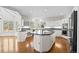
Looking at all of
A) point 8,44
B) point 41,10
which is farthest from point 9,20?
point 41,10

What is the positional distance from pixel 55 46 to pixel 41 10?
701 mm

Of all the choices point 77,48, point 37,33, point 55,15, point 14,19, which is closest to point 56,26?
point 55,15

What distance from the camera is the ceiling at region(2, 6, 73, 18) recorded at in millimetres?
2127

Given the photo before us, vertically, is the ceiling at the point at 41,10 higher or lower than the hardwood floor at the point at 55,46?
higher

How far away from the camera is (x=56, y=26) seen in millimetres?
2125

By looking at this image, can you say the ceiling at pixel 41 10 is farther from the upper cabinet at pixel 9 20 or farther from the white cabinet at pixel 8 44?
the white cabinet at pixel 8 44

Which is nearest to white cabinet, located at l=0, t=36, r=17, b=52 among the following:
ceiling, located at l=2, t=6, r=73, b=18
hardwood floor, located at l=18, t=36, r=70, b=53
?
hardwood floor, located at l=18, t=36, r=70, b=53

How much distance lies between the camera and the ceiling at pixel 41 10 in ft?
6.98

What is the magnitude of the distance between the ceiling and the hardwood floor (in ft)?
1.44

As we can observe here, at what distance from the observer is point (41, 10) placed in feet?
7.01

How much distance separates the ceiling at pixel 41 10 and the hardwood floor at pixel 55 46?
44 centimetres

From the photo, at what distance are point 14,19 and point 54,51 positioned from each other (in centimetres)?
94

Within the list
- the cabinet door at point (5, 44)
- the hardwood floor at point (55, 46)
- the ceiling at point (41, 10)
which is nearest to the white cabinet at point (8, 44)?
the cabinet door at point (5, 44)

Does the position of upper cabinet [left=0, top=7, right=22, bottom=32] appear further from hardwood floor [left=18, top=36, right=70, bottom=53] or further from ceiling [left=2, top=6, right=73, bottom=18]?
hardwood floor [left=18, top=36, right=70, bottom=53]
